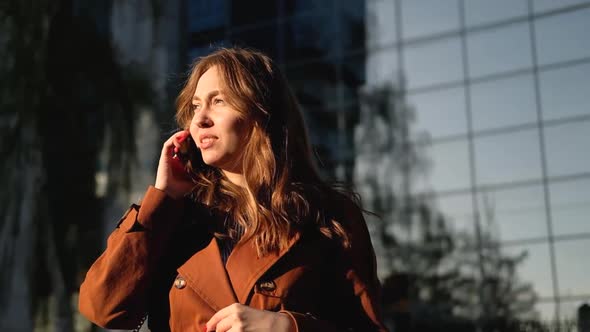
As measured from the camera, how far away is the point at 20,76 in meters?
16.6

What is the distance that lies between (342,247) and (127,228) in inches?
24.3

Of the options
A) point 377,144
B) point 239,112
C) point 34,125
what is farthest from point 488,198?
point 239,112

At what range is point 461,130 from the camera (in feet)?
69.3

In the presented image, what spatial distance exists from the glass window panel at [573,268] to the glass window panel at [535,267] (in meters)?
0.27

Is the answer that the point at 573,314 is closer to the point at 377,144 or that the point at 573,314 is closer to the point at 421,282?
the point at 421,282

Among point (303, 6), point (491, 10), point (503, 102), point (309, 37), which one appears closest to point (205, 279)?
point (503, 102)

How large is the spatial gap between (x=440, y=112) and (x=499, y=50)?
2053 mm

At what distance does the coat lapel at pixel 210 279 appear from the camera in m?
2.39

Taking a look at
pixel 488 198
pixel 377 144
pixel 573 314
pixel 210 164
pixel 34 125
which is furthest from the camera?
pixel 377 144

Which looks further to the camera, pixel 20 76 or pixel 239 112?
pixel 20 76

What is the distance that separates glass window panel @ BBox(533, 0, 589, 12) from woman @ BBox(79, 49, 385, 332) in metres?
19.0

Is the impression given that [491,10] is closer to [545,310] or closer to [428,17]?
[428,17]

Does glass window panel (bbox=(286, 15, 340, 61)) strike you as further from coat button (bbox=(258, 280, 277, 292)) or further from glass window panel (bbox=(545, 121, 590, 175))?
coat button (bbox=(258, 280, 277, 292))

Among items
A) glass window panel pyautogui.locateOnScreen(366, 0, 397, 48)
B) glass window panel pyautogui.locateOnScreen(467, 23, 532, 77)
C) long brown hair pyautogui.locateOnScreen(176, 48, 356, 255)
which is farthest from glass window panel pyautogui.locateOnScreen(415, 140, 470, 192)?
long brown hair pyautogui.locateOnScreen(176, 48, 356, 255)
